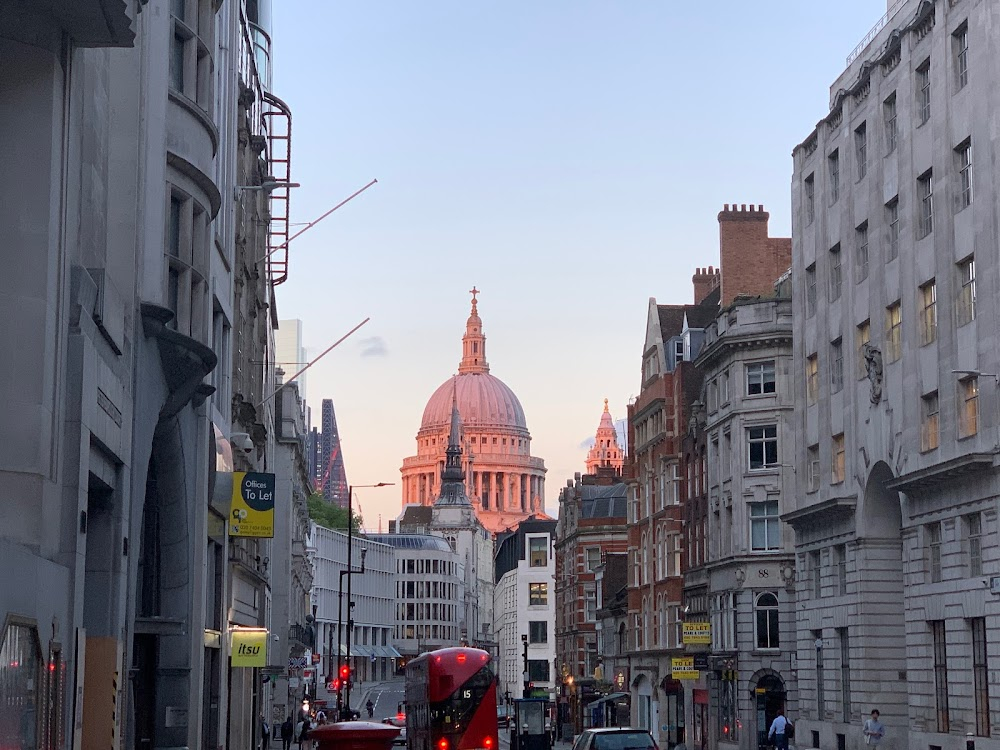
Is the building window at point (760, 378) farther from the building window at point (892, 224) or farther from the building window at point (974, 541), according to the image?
the building window at point (974, 541)

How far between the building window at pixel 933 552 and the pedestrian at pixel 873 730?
4.98 meters

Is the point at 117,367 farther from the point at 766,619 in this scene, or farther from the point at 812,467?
the point at 766,619

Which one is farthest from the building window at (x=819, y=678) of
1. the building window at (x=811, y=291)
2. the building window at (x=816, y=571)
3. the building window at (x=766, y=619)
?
the building window at (x=811, y=291)

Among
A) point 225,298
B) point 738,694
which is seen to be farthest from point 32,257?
point 738,694

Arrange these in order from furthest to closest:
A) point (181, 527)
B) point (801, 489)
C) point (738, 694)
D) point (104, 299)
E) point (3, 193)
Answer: point (738, 694) → point (801, 489) → point (181, 527) → point (104, 299) → point (3, 193)

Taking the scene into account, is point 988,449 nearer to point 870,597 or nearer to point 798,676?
point 870,597

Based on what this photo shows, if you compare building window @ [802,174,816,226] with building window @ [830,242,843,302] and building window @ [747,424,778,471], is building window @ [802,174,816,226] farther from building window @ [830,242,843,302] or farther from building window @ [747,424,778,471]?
building window @ [747,424,778,471]

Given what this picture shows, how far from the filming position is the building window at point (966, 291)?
46656 mm

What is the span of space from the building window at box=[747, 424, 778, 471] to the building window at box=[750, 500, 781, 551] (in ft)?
5.61

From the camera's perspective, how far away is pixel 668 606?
8806 centimetres

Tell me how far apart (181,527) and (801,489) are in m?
34.9

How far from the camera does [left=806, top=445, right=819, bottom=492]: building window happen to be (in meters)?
62.0

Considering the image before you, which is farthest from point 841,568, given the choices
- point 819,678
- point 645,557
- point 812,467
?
point 645,557

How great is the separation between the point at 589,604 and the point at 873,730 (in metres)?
78.6
